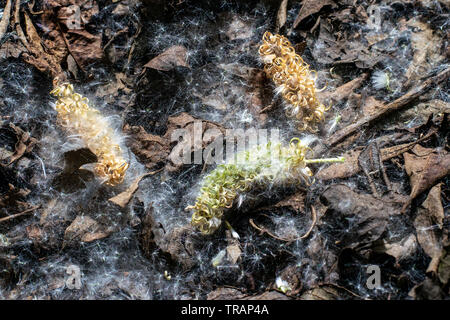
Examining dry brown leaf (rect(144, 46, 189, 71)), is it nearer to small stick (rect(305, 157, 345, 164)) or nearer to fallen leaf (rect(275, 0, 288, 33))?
fallen leaf (rect(275, 0, 288, 33))

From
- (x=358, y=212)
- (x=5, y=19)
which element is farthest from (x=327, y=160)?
(x=5, y=19)

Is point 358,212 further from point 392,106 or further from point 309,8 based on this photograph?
point 309,8

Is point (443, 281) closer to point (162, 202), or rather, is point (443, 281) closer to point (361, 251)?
point (361, 251)

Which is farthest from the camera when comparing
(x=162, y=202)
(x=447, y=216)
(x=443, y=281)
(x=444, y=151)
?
(x=162, y=202)

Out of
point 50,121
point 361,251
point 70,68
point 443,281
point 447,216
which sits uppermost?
point 70,68

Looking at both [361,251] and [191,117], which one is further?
[191,117]
